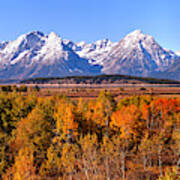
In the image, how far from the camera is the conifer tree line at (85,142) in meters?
49.9

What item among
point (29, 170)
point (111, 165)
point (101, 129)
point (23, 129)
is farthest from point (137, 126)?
point (29, 170)

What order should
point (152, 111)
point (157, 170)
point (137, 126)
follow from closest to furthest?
point (157, 170) → point (137, 126) → point (152, 111)

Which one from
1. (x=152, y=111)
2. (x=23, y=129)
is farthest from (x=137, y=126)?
(x=23, y=129)

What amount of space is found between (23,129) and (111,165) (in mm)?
27465

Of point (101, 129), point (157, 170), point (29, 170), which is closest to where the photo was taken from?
point (29, 170)

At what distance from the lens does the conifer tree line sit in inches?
1964

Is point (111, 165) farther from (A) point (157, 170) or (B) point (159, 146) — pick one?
(A) point (157, 170)

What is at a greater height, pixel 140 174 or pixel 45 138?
pixel 45 138

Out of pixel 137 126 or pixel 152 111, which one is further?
pixel 152 111

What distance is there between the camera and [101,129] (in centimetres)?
8400

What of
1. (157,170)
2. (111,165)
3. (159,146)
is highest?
(159,146)

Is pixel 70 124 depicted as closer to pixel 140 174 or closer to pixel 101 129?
pixel 101 129

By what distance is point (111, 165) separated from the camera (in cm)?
5566

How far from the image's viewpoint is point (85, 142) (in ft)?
157
